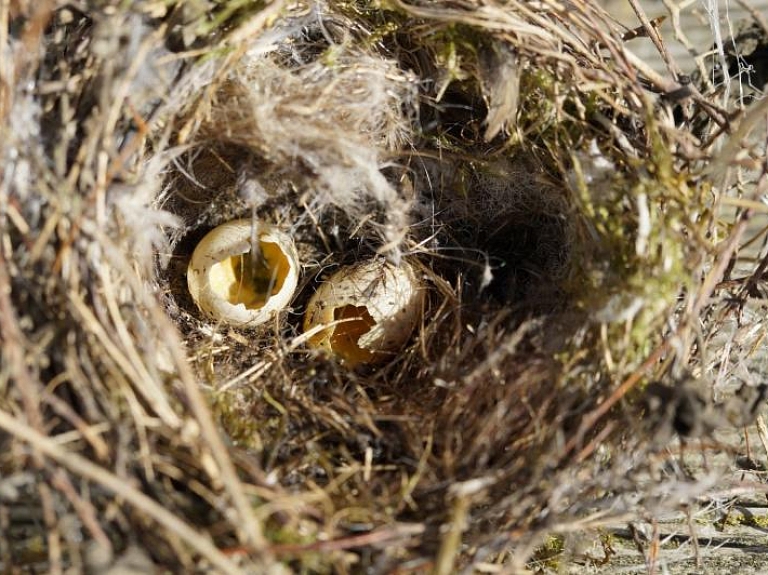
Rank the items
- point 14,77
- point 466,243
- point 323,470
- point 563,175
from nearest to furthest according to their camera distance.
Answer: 1. point 14,77
2. point 323,470
3. point 563,175
4. point 466,243

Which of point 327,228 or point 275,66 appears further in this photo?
point 327,228

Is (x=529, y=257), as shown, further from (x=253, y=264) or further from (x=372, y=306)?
(x=253, y=264)

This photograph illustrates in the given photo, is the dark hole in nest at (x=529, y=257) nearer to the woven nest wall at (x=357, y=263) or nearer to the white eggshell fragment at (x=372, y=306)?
the woven nest wall at (x=357, y=263)

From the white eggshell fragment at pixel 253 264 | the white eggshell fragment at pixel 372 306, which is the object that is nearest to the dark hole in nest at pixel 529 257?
the white eggshell fragment at pixel 372 306

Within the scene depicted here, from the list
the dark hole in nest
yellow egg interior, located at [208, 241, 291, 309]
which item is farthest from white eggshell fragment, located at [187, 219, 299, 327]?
the dark hole in nest

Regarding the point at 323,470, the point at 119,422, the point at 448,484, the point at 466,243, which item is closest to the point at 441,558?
the point at 448,484

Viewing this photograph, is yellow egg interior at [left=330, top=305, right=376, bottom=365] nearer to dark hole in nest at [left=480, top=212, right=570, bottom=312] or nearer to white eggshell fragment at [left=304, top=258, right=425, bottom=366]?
white eggshell fragment at [left=304, top=258, right=425, bottom=366]

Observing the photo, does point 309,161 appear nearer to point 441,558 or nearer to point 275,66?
point 275,66
